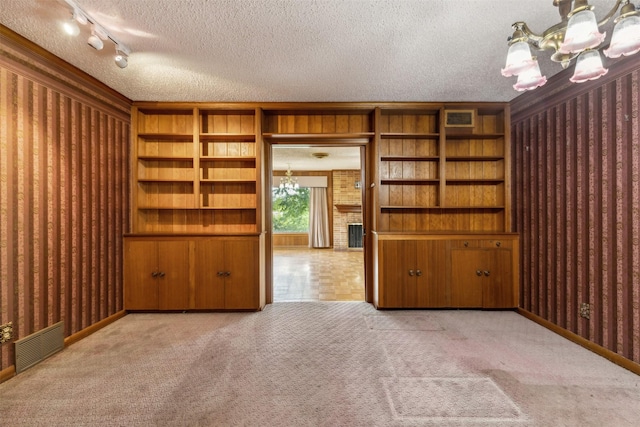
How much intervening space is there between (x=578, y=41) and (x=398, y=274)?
2.36 m

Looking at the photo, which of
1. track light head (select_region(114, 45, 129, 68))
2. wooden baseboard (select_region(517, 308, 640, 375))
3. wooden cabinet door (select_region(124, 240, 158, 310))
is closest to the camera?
wooden baseboard (select_region(517, 308, 640, 375))

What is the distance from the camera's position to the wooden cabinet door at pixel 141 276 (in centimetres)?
296

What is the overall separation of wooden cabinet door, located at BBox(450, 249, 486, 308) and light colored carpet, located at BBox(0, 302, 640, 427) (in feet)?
1.16

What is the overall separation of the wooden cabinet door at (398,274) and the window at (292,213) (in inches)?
226

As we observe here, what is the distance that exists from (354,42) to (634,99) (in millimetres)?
2017

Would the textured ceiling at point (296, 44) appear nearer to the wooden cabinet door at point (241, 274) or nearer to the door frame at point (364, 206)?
the door frame at point (364, 206)

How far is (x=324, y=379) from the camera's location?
71.2 inches

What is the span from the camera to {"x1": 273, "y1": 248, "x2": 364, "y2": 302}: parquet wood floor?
12.1ft

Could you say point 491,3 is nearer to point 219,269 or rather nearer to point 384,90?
point 384,90

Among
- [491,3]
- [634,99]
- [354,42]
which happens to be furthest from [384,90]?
[634,99]

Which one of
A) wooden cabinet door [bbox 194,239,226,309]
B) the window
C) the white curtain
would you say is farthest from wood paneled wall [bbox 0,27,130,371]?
the window

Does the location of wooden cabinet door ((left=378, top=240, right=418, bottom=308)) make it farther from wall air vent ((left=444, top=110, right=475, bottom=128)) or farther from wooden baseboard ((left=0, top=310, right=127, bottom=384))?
wooden baseboard ((left=0, top=310, right=127, bottom=384))

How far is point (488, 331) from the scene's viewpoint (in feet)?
8.28

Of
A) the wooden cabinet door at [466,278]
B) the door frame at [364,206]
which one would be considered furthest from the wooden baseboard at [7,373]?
the wooden cabinet door at [466,278]
